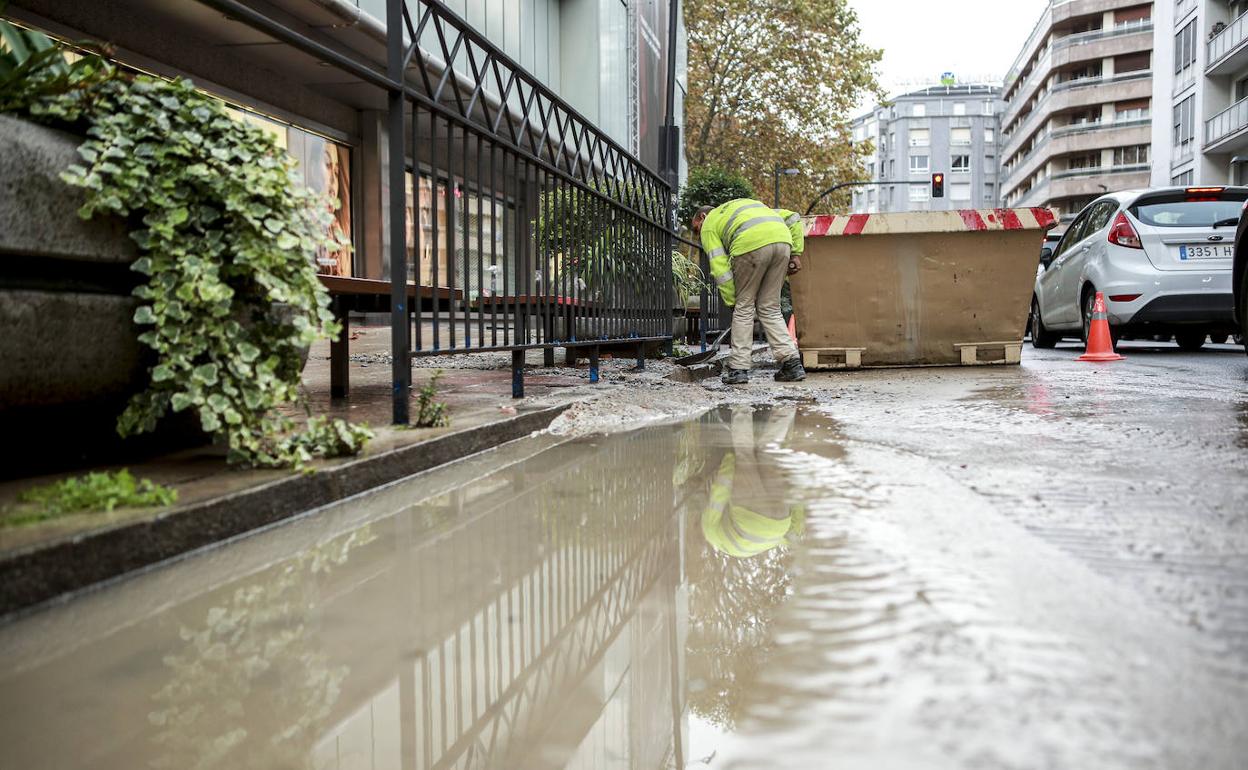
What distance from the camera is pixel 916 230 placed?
9.34 m

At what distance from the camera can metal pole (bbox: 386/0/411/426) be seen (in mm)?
4066

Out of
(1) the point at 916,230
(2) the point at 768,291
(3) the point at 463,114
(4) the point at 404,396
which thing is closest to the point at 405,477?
(4) the point at 404,396

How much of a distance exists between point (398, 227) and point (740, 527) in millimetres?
2049

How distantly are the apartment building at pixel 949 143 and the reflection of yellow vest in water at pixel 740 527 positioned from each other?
91041 millimetres

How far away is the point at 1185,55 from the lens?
35.0m

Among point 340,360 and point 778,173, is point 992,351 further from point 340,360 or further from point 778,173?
point 778,173

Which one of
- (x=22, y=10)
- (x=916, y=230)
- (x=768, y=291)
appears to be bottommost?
(x=768, y=291)

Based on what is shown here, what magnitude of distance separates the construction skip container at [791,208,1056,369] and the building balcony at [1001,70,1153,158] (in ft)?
171

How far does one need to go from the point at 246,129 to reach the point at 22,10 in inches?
293

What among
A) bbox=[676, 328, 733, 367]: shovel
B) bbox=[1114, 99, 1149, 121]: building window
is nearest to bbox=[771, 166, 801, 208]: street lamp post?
bbox=[676, 328, 733, 367]: shovel

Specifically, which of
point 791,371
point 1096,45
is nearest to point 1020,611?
point 791,371

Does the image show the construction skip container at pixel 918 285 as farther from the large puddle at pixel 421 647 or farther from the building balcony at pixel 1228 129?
the building balcony at pixel 1228 129

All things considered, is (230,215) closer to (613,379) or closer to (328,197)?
(328,197)

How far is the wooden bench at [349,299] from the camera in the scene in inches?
188
